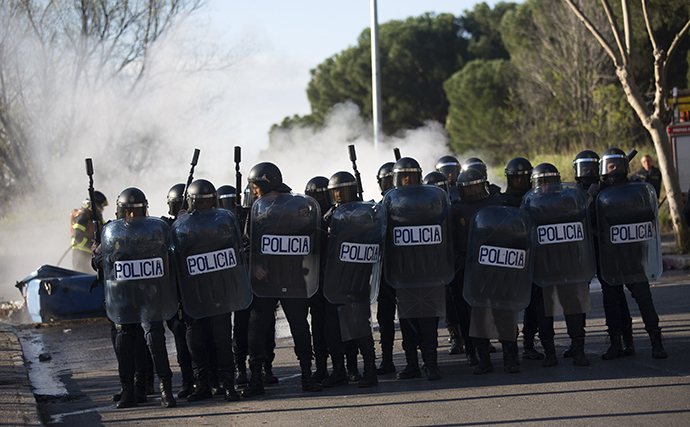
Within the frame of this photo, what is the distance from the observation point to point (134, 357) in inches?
218

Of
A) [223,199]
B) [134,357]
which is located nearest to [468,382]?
[134,357]

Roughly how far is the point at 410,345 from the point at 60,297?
5.39 metres

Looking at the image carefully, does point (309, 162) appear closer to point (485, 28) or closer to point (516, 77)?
point (516, 77)

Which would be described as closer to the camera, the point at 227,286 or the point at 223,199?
the point at 227,286

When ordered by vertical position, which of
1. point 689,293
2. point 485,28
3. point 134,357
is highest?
point 485,28

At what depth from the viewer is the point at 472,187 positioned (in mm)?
6152

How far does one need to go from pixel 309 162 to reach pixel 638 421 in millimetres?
15262

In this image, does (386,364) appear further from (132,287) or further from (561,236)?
(132,287)

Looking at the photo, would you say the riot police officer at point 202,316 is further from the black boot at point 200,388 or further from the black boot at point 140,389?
the black boot at point 140,389

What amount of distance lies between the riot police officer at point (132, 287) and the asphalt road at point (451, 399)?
0.89 ft

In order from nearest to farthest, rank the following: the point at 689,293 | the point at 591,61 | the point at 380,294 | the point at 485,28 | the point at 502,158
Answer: the point at 380,294
the point at 689,293
the point at 591,61
the point at 502,158
the point at 485,28

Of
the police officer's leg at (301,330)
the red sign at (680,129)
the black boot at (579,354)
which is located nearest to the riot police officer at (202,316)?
the police officer's leg at (301,330)

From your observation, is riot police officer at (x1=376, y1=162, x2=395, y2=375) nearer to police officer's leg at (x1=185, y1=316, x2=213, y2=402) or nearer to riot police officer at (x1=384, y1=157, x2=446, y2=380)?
riot police officer at (x1=384, y1=157, x2=446, y2=380)

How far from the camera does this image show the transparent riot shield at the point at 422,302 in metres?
5.70
